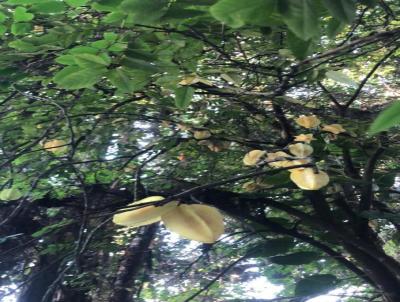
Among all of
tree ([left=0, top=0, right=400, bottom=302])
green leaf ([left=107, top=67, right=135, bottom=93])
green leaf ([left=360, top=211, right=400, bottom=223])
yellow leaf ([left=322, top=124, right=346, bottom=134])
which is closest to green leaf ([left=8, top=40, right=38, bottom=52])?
tree ([left=0, top=0, right=400, bottom=302])

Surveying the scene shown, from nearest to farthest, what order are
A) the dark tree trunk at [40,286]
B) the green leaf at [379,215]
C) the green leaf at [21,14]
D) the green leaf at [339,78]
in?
the green leaf at [21,14], the green leaf at [339,78], the green leaf at [379,215], the dark tree trunk at [40,286]

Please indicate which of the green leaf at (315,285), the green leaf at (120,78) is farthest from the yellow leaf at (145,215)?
the green leaf at (315,285)

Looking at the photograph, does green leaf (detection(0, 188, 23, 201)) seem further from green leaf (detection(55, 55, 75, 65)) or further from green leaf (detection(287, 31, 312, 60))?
green leaf (detection(287, 31, 312, 60))

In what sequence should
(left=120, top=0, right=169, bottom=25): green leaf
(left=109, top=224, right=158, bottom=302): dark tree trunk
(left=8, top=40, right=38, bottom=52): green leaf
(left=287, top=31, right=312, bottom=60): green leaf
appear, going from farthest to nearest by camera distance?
1. (left=109, top=224, right=158, bottom=302): dark tree trunk
2. (left=8, top=40, right=38, bottom=52): green leaf
3. (left=287, top=31, right=312, bottom=60): green leaf
4. (left=120, top=0, right=169, bottom=25): green leaf

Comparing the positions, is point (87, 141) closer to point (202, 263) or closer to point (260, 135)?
point (260, 135)

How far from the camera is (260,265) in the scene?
2.93 metres

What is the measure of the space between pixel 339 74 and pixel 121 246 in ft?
7.26

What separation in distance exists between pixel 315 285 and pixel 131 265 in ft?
5.49

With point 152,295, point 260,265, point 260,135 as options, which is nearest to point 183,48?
point 260,135

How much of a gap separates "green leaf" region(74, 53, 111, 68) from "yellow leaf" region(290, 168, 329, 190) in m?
0.73

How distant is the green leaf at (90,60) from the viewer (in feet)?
4.13

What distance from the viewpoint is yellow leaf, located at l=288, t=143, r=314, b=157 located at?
189cm

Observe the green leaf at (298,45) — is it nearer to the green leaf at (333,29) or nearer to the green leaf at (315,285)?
the green leaf at (333,29)

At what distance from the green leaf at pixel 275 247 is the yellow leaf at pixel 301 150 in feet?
1.61
